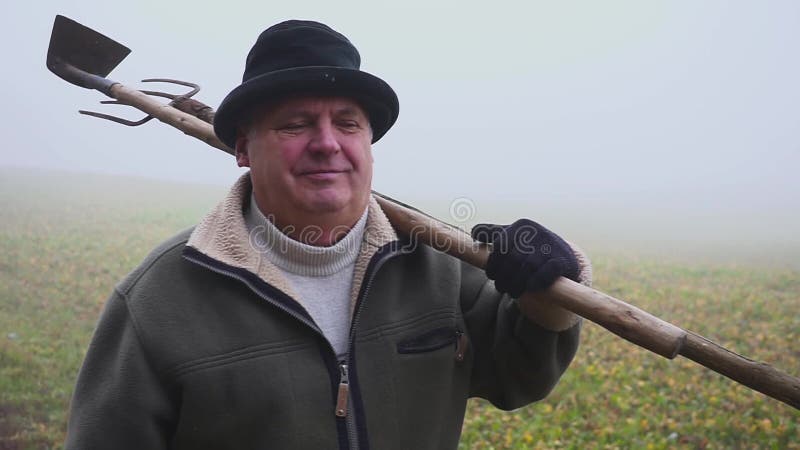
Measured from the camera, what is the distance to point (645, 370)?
5.86 m

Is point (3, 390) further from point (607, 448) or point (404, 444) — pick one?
point (607, 448)

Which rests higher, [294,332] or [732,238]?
[732,238]

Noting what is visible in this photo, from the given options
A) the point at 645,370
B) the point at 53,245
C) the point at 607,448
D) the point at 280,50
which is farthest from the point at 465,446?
the point at 53,245

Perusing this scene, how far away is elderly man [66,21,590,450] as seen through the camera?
163 centimetres

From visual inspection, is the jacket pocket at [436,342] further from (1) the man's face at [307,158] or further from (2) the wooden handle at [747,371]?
(2) the wooden handle at [747,371]

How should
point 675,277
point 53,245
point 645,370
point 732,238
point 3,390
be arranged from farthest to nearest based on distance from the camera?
point 732,238 → point 675,277 → point 53,245 → point 645,370 → point 3,390

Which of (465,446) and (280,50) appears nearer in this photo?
(280,50)

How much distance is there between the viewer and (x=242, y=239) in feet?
5.99

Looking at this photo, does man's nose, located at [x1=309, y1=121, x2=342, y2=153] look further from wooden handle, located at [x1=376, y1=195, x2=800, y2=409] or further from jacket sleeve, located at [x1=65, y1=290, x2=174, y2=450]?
jacket sleeve, located at [x1=65, y1=290, x2=174, y2=450]

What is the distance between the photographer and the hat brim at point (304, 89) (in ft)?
5.75

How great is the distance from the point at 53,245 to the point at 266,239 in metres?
7.38

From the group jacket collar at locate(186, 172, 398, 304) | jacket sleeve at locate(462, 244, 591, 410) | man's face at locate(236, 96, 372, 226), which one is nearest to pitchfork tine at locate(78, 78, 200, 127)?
jacket collar at locate(186, 172, 398, 304)

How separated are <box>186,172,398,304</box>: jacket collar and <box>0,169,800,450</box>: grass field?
3.10 metres

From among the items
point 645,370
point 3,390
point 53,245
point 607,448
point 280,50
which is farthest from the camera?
point 53,245
